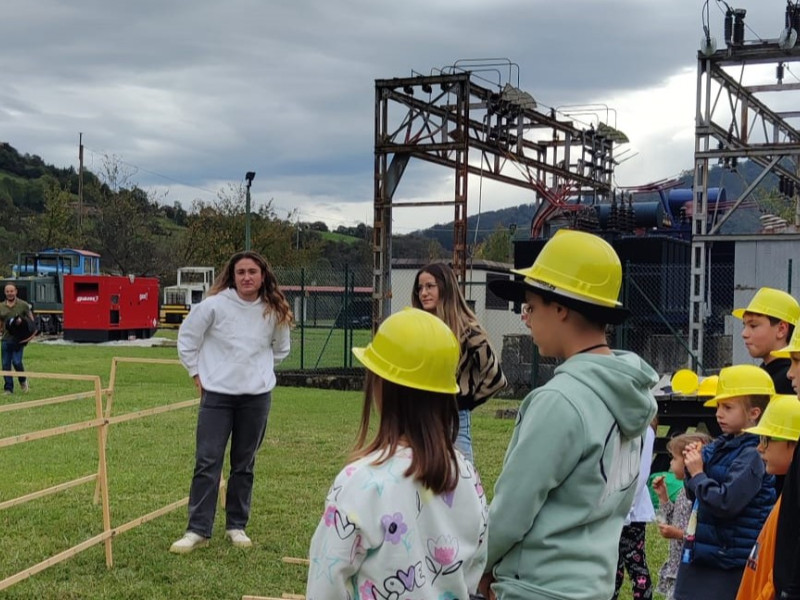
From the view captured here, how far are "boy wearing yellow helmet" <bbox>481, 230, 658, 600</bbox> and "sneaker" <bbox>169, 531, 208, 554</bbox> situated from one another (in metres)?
3.78

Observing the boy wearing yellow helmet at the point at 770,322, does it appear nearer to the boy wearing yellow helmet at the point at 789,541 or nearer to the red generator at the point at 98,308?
the boy wearing yellow helmet at the point at 789,541

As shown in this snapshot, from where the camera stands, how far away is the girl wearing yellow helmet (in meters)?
2.14

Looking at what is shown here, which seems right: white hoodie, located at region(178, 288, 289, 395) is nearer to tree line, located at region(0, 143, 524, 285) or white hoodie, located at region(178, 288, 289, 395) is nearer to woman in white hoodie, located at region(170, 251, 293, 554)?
woman in white hoodie, located at region(170, 251, 293, 554)

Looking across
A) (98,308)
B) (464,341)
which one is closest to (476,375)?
(464,341)

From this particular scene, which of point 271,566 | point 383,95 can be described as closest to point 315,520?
point 271,566

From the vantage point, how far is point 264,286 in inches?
235

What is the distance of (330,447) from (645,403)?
8.04m

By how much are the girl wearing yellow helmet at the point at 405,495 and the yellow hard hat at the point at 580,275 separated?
283mm

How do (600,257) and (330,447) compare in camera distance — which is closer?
(600,257)

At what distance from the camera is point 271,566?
557 centimetres

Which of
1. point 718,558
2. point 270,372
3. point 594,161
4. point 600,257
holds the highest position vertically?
point 594,161

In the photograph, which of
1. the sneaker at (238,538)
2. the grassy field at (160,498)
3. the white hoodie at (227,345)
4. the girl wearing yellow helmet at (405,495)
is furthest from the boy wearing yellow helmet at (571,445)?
the sneaker at (238,538)

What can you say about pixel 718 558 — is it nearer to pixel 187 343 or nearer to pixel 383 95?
pixel 187 343

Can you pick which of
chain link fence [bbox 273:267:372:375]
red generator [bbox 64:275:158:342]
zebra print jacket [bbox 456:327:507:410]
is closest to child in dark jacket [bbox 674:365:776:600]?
zebra print jacket [bbox 456:327:507:410]
